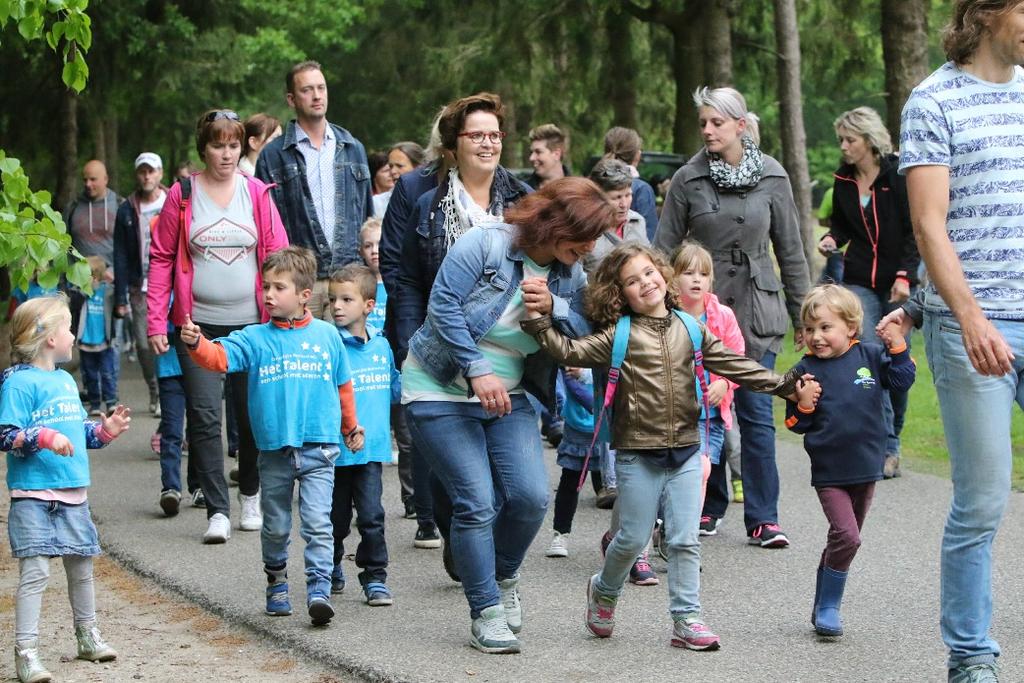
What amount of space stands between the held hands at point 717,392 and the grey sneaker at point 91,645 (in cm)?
261

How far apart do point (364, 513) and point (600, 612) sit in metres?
1.26

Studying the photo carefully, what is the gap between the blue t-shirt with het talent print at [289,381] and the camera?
676cm

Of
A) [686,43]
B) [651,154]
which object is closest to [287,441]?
[686,43]

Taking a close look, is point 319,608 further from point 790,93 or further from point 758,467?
point 790,93

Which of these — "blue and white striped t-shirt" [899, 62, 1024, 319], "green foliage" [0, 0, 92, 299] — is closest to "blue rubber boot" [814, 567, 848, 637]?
"blue and white striped t-shirt" [899, 62, 1024, 319]

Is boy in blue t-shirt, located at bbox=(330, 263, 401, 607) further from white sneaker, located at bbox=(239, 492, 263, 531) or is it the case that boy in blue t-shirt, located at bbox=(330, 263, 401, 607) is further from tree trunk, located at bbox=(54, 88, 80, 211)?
tree trunk, located at bbox=(54, 88, 80, 211)

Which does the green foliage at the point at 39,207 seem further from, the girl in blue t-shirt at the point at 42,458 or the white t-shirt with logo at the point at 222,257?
the white t-shirt with logo at the point at 222,257

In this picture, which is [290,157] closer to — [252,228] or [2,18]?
[252,228]

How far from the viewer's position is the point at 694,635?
20.0 ft

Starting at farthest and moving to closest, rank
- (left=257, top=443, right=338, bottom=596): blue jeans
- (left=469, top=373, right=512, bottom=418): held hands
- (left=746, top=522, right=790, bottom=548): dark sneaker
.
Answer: (left=746, top=522, right=790, bottom=548): dark sneaker → (left=257, top=443, right=338, bottom=596): blue jeans → (left=469, top=373, right=512, bottom=418): held hands

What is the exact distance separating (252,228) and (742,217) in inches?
100

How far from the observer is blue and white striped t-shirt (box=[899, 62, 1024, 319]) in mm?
5113

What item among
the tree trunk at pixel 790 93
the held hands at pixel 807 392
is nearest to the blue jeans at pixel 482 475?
the held hands at pixel 807 392

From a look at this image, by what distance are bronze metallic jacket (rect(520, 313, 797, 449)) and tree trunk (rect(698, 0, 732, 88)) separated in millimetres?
14791
